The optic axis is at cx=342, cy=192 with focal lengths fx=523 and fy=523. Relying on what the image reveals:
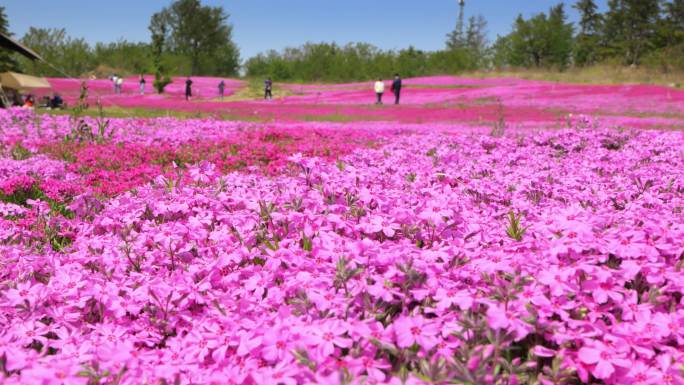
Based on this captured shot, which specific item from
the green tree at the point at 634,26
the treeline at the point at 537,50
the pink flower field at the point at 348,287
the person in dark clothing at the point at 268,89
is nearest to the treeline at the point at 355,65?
the treeline at the point at 537,50

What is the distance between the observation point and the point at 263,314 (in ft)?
9.95

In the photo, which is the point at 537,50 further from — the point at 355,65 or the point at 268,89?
the point at 268,89

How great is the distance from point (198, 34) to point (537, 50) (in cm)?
7136

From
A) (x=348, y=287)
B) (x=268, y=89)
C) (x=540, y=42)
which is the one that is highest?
(x=540, y=42)

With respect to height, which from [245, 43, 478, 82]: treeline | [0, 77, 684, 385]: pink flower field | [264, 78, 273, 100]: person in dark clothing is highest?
[245, 43, 478, 82]: treeline

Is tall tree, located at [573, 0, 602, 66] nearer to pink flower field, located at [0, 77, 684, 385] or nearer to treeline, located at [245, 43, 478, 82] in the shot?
treeline, located at [245, 43, 478, 82]

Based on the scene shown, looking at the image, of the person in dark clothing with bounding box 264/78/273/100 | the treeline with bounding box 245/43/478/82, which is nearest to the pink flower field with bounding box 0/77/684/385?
the person in dark clothing with bounding box 264/78/273/100

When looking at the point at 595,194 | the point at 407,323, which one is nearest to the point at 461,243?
the point at 407,323

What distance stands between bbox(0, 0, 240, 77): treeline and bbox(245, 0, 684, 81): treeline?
38.2 ft

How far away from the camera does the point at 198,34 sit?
4532 inches

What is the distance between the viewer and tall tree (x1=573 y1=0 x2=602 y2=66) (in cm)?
9956

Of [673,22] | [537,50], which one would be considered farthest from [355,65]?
[673,22]

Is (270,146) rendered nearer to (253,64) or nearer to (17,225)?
(17,225)

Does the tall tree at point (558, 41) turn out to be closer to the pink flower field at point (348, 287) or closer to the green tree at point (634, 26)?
the green tree at point (634, 26)
